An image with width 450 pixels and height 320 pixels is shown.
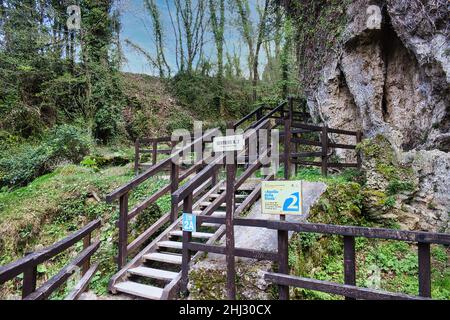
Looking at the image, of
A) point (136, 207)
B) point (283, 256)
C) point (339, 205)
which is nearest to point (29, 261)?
point (136, 207)

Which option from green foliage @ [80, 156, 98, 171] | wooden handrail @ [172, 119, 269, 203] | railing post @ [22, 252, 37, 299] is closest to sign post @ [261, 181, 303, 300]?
wooden handrail @ [172, 119, 269, 203]

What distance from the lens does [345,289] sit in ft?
8.21

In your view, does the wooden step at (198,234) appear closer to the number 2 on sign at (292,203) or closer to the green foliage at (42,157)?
the number 2 on sign at (292,203)

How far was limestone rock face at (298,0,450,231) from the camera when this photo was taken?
5379 mm

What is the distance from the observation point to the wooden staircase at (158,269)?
3.46 meters

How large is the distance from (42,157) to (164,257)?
7.54 metres

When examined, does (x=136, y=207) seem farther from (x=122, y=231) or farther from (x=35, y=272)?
(x=35, y=272)

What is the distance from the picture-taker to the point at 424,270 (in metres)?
2.29

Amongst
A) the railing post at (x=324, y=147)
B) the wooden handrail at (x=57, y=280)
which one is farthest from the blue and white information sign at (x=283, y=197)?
the railing post at (x=324, y=147)

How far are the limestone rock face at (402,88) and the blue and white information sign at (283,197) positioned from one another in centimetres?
332

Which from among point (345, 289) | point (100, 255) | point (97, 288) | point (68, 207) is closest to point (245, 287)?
point (345, 289)

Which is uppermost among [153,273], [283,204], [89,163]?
[89,163]

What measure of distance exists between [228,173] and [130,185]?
5.02 ft

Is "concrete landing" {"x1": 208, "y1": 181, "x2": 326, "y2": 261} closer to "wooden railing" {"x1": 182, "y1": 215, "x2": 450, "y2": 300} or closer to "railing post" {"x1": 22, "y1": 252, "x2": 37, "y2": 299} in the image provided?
"wooden railing" {"x1": 182, "y1": 215, "x2": 450, "y2": 300}
